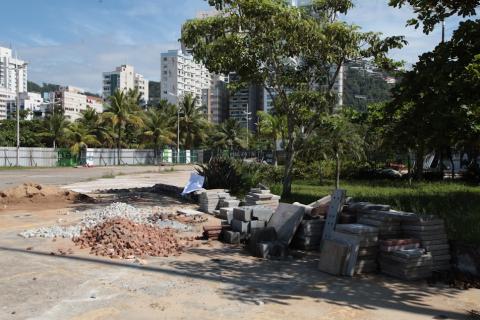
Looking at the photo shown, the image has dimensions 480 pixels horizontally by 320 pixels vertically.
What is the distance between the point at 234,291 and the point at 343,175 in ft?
75.0

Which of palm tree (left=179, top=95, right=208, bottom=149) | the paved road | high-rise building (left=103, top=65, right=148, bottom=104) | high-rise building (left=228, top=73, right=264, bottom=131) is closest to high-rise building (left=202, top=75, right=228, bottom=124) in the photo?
high-rise building (left=228, top=73, right=264, bottom=131)

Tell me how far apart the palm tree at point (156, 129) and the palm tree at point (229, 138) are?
12.0 m

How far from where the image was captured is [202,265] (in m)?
7.82

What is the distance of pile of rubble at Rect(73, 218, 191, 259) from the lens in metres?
8.29

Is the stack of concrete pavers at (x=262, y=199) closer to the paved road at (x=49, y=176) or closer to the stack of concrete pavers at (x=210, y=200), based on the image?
the stack of concrete pavers at (x=210, y=200)

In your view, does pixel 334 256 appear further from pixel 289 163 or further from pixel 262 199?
pixel 289 163

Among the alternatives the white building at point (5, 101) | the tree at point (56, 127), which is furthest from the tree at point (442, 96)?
the white building at point (5, 101)

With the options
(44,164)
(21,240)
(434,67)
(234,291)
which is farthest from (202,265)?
(44,164)

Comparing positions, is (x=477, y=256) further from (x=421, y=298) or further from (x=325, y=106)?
(x=325, y=106)

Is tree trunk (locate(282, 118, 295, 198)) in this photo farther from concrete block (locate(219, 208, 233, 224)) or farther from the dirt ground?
the dirt ground

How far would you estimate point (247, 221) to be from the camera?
9.91m

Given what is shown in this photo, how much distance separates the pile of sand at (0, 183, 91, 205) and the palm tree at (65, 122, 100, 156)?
43.8 metres

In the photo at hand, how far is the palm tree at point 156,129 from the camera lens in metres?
65.4

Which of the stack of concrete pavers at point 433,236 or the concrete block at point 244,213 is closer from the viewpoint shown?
the stack of concrete pavers at point 433,236
